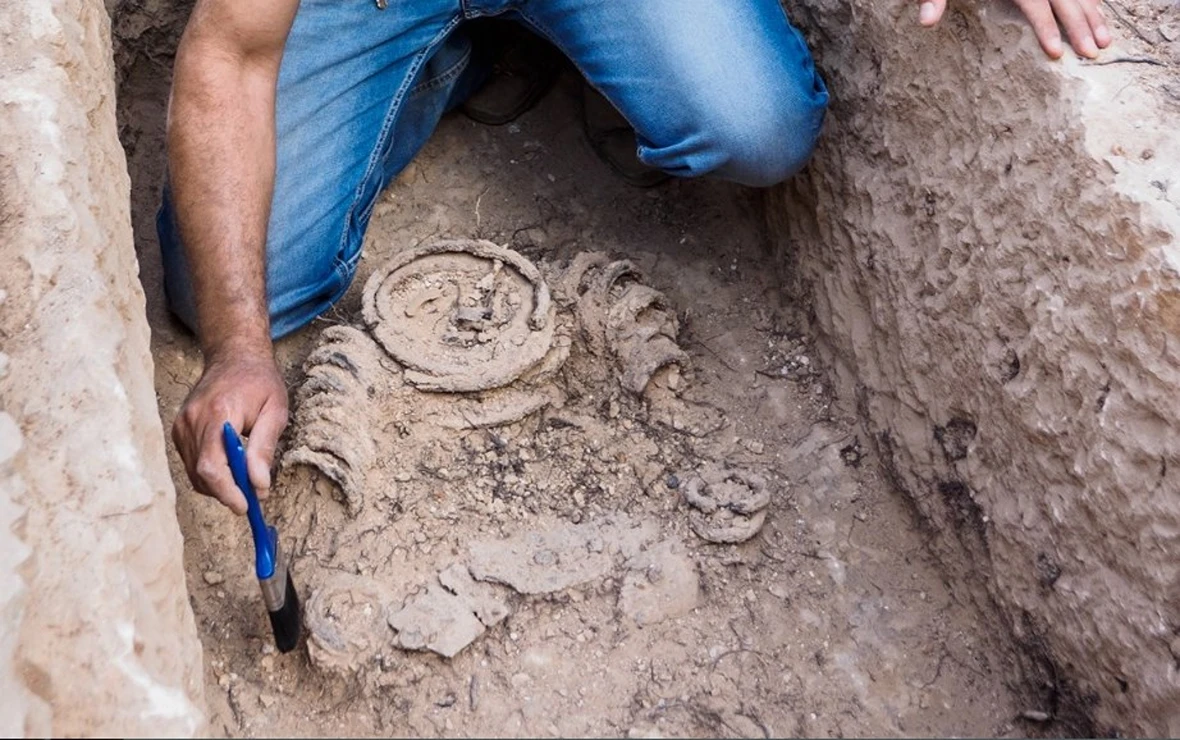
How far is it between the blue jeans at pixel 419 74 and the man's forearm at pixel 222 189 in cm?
19

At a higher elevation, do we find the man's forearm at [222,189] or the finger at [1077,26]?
the finger at [1077,26]

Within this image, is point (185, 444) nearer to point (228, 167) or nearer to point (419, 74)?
point (228, 167)

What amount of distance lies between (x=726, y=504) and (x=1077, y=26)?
34.4 inches

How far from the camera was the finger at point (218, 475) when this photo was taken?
5.12 feet

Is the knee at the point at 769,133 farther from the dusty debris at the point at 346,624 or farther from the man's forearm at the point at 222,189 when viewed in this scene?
the dusty debris at the point at 346,624

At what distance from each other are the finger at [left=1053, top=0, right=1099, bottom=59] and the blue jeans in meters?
0.48

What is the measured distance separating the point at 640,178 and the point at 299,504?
1.02 m

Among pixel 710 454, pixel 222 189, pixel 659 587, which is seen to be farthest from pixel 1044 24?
pixel 222 189

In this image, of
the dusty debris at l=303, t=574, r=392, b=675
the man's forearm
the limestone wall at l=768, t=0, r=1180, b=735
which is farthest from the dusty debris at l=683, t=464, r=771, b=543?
the man's forearm

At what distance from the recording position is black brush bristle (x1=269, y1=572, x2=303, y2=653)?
1.60 metres

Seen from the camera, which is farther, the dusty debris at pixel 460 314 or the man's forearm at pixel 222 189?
the dusty debris at pixel 460 314

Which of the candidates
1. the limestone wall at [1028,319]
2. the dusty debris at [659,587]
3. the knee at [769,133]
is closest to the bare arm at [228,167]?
the dusty debris at [659,587]

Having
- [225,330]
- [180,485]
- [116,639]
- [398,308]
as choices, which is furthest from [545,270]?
[116,639]

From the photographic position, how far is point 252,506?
1.56 meters
